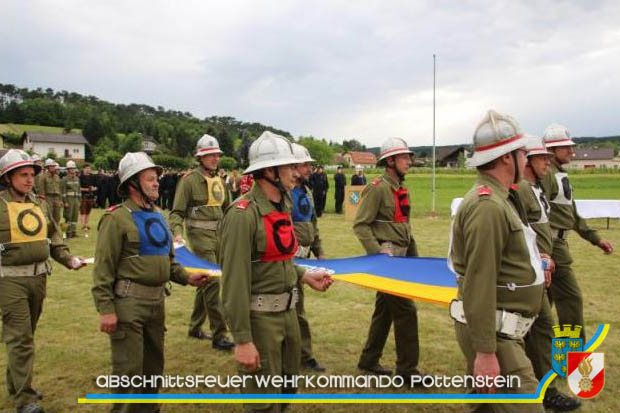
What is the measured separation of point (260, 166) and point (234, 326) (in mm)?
1200

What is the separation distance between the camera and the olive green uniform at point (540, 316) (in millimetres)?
5230

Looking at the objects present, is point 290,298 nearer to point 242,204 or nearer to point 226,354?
point 242,204

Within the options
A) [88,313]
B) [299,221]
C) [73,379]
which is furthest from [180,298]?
[299,221]

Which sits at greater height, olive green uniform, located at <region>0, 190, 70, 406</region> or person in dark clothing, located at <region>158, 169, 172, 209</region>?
person in dark clothing, located at <region>158, 169, 172, 209</region>

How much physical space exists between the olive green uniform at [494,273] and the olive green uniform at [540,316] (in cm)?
220

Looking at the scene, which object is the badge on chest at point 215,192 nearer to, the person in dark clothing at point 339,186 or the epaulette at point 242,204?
the epaulette at point 242,204

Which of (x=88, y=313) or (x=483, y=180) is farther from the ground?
(x=483, y=180)

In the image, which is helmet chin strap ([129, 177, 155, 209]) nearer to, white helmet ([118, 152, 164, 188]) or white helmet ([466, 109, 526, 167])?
white helmet ([118, 152, 164, 188])

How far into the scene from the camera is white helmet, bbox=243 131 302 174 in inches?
143

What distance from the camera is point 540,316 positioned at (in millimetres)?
5230

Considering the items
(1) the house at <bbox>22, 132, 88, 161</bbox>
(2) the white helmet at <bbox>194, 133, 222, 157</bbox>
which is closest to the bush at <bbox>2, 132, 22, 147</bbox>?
(1) the house at <bbox>22, 132, 88, 161</bbox>

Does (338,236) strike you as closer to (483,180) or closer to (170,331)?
(170,331)

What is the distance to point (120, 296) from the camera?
14.3 feet

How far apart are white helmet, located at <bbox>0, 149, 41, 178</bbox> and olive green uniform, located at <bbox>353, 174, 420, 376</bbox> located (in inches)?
154
